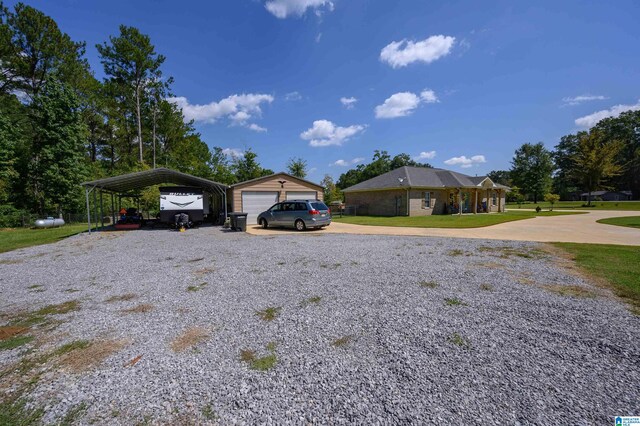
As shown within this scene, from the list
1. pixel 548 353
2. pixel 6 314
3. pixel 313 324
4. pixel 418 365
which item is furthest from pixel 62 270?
pixel 548 353

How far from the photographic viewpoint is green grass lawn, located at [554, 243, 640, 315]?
4677mm

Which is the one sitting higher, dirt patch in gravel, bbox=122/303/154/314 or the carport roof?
the carport roof

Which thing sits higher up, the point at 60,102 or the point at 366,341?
the point at 60,102

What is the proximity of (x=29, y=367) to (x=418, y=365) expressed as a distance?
13.3 ft

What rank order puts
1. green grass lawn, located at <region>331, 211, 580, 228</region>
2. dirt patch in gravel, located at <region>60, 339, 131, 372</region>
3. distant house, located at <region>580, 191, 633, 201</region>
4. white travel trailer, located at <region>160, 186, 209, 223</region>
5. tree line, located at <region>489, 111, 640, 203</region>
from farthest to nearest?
distant house, located at <region>580, 191, 633, 201</region>
tree line, located at <region>489, 111, 640, 203</region>
green grass lawn, located at <region>331, 211, 580, 228</region>
white travel trailer, located at <region>160, 186, 209, 223</region>
dirt patch in gravel, located at <region>60, 339, 131, 372</region>

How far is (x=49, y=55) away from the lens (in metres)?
22.2

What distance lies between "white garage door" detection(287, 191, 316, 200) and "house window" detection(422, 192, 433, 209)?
1064 centimetres

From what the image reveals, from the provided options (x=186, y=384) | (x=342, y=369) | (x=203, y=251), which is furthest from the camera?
(x=203, y=251)

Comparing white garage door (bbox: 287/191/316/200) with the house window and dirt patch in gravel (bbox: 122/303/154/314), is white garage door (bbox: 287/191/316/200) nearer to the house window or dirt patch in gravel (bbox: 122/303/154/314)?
the house window

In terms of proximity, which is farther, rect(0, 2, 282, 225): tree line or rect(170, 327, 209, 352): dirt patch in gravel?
rect(0, 2, 282, 225): tree line

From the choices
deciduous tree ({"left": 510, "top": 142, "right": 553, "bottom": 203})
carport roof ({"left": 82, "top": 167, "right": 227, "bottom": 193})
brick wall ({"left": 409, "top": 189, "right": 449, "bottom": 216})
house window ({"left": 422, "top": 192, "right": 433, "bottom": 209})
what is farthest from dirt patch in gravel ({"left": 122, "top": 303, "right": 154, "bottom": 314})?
deciduous tree ({"left": 510, "top": 142, "right": 553, "bottom": 203})

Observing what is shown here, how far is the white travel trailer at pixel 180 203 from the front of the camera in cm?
1518

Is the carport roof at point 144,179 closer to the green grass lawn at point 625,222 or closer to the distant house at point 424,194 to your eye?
the distant house at point 424,194

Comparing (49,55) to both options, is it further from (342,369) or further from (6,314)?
Answer: (342,369)
